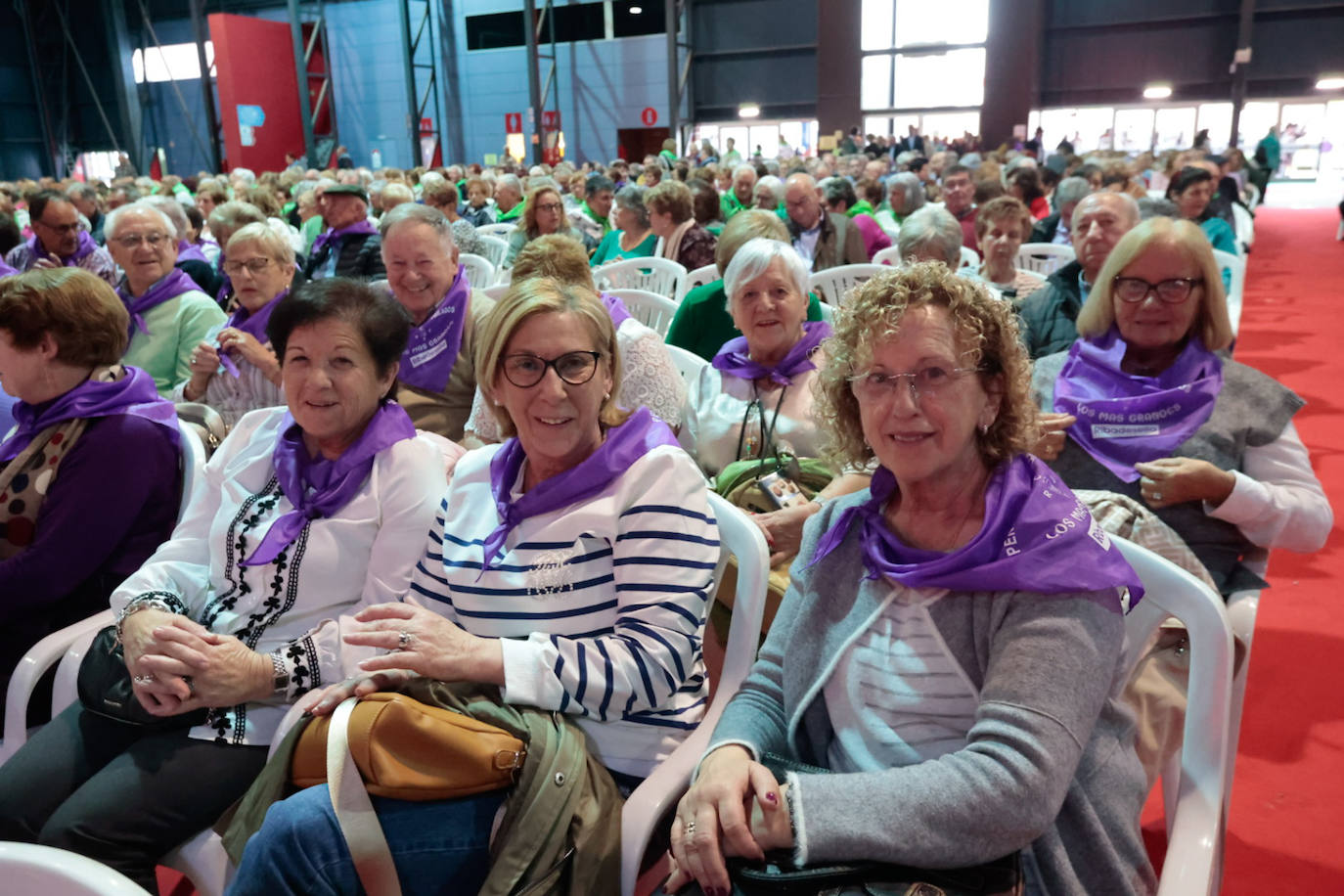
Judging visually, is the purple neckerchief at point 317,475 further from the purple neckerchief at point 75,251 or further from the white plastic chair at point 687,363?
the purple neckerchief at point 75,251

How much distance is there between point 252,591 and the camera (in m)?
1.85

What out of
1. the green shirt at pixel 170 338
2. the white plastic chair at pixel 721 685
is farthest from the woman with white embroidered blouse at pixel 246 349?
the white plastic chair at pixel 721 685

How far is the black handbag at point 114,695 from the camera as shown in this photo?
171cm

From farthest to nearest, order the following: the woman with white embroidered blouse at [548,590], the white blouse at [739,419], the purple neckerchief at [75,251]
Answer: the purple neckerchief at [75,251], the white blouse at [739,419], the woman with white embroidered blouse at [548,590]

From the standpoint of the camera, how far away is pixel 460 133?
77.4 feet

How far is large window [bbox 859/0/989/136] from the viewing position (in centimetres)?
2117

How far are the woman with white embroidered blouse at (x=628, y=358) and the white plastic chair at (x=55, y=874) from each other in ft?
5.81

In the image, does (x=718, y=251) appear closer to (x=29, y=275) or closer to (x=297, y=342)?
(x=297, y=342)

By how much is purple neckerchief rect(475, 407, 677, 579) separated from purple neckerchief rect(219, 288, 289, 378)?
6.32 feet

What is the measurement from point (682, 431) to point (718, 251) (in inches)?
35.5

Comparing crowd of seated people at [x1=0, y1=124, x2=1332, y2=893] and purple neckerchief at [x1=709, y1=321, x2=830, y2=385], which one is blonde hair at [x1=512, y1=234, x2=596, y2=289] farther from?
purple neckerchief at [x1=709, y1=321, x2=830, y2=385]

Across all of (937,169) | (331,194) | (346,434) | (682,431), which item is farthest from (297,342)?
(937,169)

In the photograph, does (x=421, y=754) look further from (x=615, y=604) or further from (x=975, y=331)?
(x=975, y=331)

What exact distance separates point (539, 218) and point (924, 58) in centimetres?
1897
